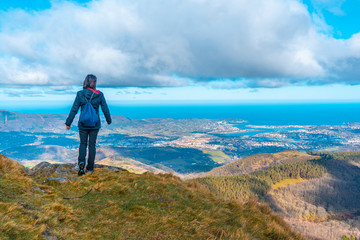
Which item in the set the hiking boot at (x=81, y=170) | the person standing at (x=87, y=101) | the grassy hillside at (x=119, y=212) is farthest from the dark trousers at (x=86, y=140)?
the grassy hillside at (x=119, y=212)

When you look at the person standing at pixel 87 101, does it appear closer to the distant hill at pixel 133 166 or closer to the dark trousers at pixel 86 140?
the dark trousers at pixel 86 140

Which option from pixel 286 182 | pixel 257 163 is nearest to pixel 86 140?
pixel 286 182

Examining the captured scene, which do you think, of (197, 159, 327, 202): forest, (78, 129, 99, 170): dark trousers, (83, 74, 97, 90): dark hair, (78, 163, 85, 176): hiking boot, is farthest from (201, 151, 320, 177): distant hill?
(83, 74, 97, 90): dark hair

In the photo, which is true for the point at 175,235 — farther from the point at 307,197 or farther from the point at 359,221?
the point at 307,197

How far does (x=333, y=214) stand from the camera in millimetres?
101750

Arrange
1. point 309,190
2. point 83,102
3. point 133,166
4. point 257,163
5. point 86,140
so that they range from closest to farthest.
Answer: point 83,102
point 86,140
point 309,190
point 133,166
point 257,163

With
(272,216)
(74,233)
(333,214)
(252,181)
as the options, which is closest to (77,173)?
(74,233)

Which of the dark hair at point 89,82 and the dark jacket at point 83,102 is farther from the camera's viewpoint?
the dark hair at point 89,82

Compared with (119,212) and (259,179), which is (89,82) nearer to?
(119,212)

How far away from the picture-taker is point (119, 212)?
24.3 feet

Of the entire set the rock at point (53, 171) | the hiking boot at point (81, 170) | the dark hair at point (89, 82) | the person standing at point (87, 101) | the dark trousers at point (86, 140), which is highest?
the dark hair at point (89, 82)

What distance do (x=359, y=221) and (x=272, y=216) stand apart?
118015mm

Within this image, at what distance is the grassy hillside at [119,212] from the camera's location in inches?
224

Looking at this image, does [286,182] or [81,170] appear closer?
[81,170]
